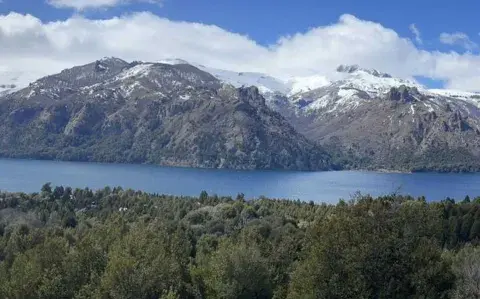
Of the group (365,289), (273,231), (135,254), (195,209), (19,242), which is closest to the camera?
(365,289)

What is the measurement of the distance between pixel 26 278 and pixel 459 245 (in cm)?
5718

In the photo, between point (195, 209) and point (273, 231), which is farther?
point (195, 209)

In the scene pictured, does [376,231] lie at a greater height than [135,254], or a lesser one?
greater

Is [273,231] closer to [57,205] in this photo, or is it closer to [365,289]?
[365,289]

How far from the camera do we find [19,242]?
58750mm

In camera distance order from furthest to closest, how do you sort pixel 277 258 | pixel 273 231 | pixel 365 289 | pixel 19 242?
1. pixel 273 231
2. pixel 19 242
3. pixel 277 258
4. pixel 365 289

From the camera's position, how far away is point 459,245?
77875 millimetres

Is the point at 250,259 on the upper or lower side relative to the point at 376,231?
lower

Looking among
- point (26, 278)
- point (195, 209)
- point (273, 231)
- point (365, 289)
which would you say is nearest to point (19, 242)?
point (26, 278)

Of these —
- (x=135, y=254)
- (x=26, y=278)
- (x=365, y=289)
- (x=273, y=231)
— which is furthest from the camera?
(x=273, y=231)

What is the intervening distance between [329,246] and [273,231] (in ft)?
129

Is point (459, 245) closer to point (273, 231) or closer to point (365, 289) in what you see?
point (273, 231)

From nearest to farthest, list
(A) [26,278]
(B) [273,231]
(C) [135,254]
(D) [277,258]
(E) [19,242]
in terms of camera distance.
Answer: (A) [26,278], (C) [135,254], (D) [277,258], (E) [19,242], (B) [273,231]

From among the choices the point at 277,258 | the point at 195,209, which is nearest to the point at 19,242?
the point at 277,258
